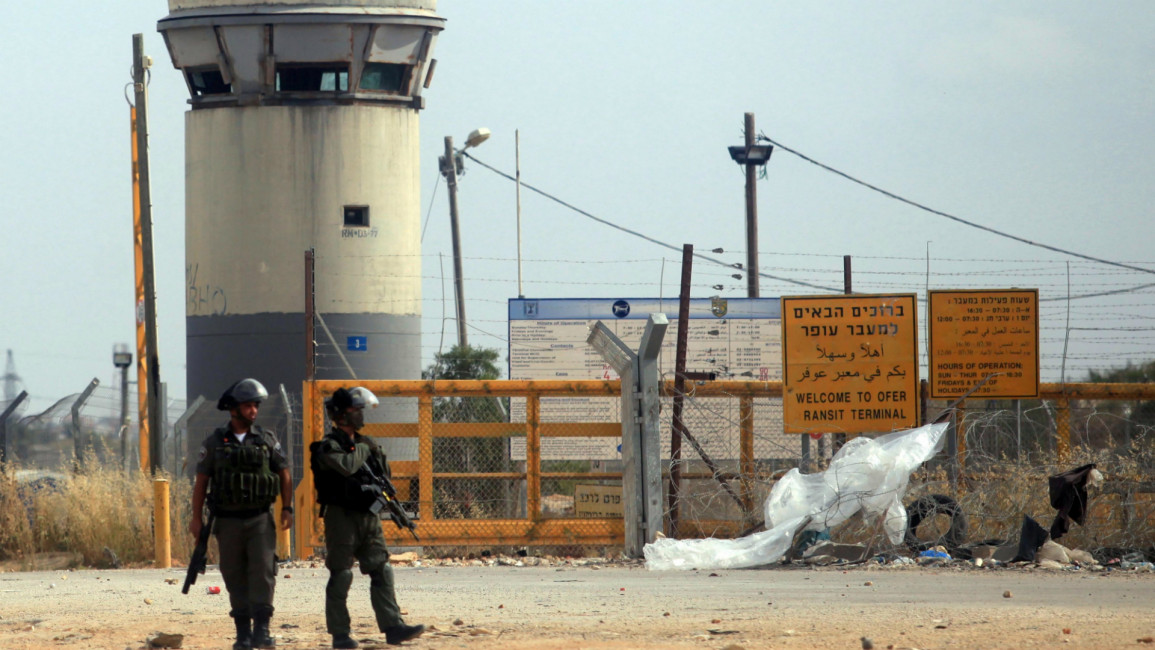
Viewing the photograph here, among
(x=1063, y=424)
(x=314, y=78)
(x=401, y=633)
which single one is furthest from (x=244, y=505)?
(x=314, y=78)

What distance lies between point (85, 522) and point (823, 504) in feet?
25.5

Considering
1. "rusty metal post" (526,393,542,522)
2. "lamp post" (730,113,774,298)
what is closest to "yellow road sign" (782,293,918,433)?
"rusty metal post" (526,393,542,522)

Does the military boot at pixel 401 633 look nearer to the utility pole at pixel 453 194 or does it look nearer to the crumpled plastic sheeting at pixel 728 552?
the crumpled plastic sheeting at pixel 728 552

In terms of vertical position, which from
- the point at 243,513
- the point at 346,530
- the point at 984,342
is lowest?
the point at 346,530

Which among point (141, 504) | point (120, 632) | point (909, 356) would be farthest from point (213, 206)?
point (120, 632)

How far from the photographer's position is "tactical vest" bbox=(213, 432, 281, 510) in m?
8.90

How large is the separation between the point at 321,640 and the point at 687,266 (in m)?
7.67

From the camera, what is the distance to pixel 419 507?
1517 centimetres

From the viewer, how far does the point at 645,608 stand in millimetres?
10930

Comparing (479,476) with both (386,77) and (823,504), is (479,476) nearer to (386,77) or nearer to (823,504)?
(823,504)

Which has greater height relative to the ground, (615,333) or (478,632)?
(615,333)

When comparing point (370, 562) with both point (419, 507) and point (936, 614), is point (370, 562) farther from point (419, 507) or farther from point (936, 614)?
point (419, 507)

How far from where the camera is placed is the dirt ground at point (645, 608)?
9453 millimetres

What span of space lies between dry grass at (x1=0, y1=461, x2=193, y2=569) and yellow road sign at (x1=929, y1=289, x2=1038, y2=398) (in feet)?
26.7
